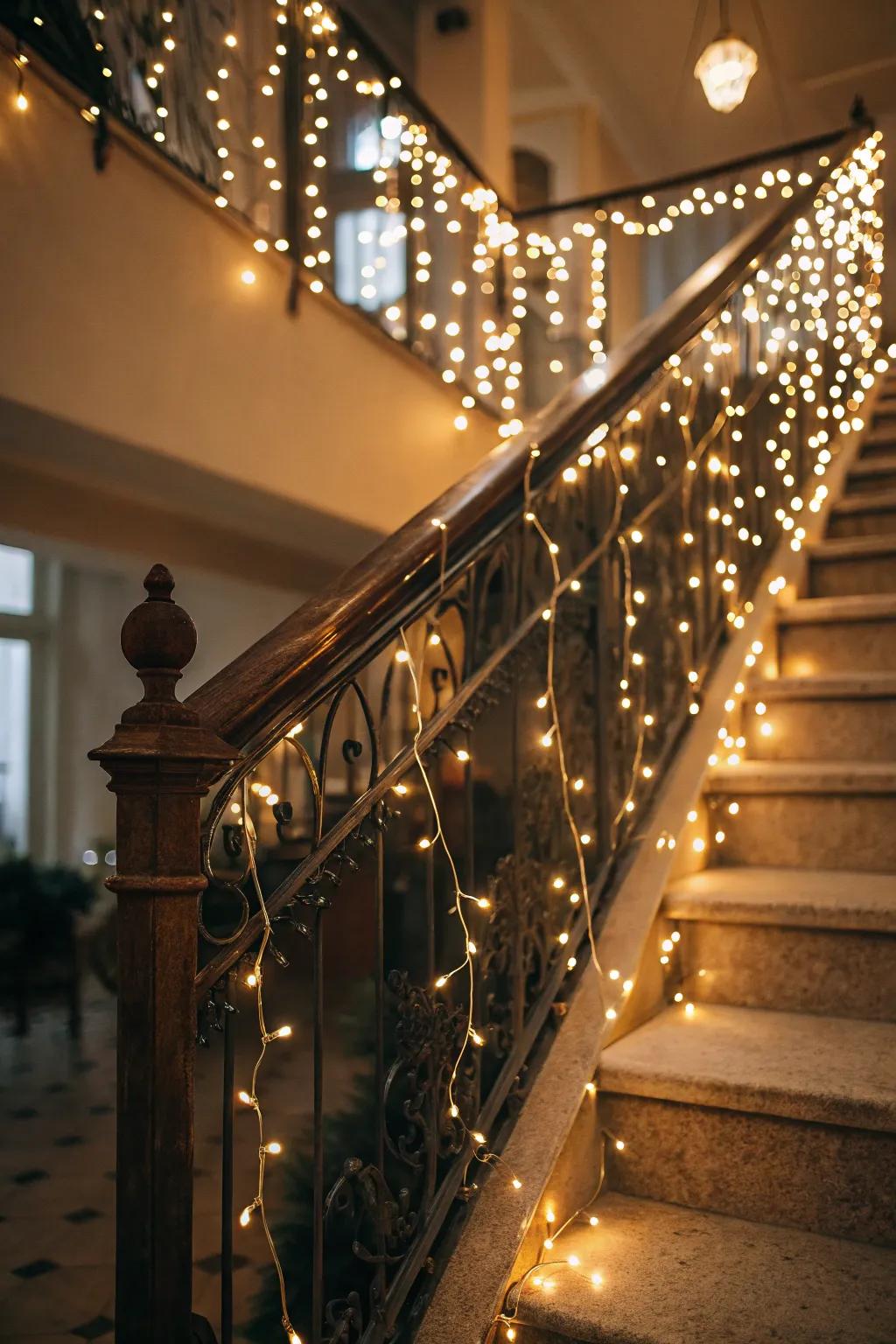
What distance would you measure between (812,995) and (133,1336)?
1183 mm

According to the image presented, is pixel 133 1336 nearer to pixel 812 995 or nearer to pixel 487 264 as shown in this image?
pixel 812 995

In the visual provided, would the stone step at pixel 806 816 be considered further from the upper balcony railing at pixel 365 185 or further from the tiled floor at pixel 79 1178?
the upper balcony railing at pixel 365 185

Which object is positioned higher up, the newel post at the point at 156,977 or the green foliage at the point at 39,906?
the newel post at the point at 156,977

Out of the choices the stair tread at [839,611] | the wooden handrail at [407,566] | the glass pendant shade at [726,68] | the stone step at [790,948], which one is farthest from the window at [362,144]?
the stone step at [790,948]

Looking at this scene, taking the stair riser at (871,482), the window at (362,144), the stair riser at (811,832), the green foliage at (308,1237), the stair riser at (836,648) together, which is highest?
the window at (362,144)

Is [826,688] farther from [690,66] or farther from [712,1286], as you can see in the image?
[690,66]

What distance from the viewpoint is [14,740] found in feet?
31.4

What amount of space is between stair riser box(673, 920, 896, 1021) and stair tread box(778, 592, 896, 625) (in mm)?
1121

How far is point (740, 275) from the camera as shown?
7.98ft

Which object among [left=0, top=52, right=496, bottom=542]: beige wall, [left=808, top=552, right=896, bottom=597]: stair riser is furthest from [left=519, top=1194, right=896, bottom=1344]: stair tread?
[left=0, top=52, right=496, bottom=542]: beige wall

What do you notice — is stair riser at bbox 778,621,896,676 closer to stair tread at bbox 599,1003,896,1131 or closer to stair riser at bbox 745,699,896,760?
stair riser at bbox 745,699,896,760

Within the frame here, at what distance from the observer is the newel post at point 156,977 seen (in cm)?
95

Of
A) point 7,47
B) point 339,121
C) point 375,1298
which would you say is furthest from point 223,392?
point 339,121

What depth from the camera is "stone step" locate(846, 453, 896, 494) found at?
3.66 meters
